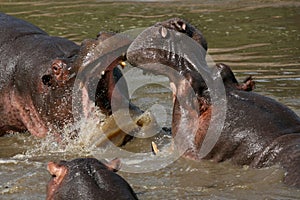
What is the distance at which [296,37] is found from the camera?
40.4 ft

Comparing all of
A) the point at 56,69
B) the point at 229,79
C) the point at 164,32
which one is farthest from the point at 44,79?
the point at 229,79

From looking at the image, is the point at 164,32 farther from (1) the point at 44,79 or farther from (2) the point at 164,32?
(1) the point at 44,79

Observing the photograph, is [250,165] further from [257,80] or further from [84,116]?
[257,80]

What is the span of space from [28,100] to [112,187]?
319 centimetres

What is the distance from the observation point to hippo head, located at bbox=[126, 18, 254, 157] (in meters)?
6.48

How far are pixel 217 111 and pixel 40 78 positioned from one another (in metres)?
1.89

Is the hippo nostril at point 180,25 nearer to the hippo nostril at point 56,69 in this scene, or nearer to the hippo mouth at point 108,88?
the hippo mouth at point 108,88

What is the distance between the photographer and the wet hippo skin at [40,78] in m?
7.35

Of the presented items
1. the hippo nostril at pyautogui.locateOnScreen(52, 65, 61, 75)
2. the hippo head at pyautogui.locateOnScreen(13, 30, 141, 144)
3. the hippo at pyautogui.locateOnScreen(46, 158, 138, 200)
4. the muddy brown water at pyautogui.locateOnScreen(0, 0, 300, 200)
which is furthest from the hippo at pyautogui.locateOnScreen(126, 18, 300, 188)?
the hippo at pyautogui.locateOnScreen(46, 158, 138, 200)

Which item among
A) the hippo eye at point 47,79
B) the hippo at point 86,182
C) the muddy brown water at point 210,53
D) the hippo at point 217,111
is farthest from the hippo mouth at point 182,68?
the hippo at point 86,182

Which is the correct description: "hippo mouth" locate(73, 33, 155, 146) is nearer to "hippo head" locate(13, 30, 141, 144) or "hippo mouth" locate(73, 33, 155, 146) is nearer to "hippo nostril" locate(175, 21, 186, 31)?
"hippo head" locate(13, 30, 141, 144)

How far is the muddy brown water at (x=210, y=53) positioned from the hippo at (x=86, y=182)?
1.04 metres

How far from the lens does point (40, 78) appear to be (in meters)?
7.64

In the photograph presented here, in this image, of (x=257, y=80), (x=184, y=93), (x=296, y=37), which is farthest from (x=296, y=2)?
(x=184, y=93)
